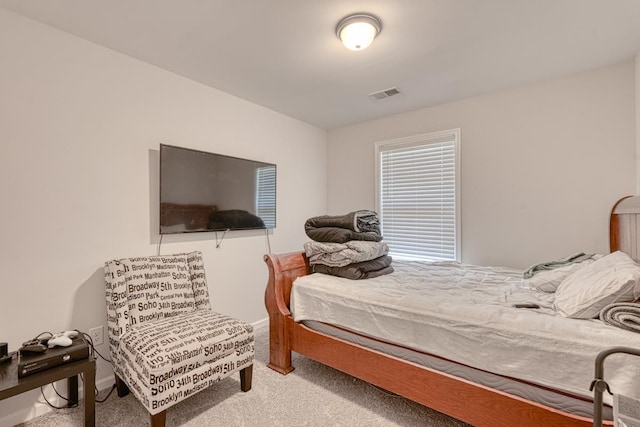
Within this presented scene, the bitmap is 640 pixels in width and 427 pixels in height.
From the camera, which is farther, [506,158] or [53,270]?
[506,158]

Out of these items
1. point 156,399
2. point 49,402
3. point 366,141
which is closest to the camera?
point 156,399

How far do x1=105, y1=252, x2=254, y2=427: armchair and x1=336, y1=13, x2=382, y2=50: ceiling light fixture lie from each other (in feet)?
6.36

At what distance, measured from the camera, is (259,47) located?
6.66 feet

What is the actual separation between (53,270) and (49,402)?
811mm

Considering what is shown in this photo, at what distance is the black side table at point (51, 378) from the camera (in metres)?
1.33

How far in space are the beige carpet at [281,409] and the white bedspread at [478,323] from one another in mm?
483

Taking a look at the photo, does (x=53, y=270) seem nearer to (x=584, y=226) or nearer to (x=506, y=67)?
(x=506, y=67)

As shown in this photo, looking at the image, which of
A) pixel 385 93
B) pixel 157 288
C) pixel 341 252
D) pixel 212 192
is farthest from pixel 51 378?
pixel 385 93

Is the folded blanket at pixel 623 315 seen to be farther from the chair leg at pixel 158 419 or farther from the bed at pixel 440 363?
the chair leg at pixel 158 419

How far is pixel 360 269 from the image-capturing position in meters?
2.13

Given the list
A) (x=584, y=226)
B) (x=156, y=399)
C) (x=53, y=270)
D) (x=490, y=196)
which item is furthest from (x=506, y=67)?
(x=53, y=270)

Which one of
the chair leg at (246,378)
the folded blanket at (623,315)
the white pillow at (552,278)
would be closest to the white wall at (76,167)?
the chair leg at (246,378)

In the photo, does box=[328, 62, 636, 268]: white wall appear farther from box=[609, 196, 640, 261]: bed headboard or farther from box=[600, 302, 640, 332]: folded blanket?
box=[600, 302, 640, 332]: folded blanket

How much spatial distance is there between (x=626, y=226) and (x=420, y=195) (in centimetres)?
165
